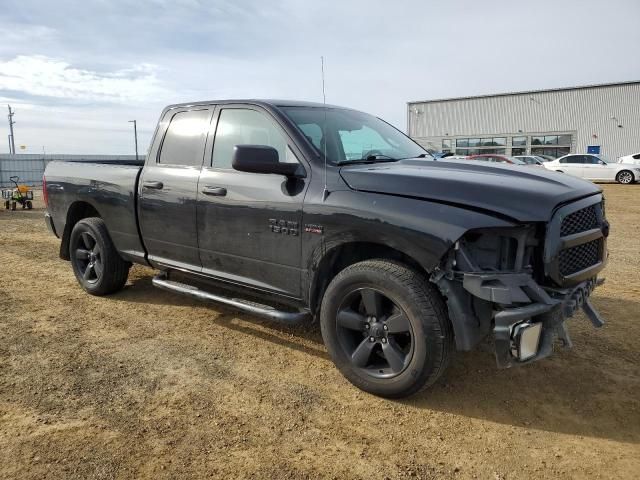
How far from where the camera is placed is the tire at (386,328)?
2945 millimetres

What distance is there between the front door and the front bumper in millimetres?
1351

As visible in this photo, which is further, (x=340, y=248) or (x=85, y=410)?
(x=340, y=248)

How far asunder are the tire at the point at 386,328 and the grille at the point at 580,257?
75cm

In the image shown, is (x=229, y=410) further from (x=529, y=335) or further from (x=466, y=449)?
(x=529, y=335)

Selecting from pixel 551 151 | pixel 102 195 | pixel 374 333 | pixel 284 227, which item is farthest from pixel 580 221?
pixel 551 151

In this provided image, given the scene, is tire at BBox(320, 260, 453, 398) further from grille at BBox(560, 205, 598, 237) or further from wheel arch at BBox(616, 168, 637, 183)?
wheel arch at BBox(616, 168, 637, 183)

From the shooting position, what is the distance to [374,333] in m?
3.22

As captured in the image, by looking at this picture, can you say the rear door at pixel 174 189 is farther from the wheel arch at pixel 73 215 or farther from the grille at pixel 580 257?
the grille at pixel 580 257

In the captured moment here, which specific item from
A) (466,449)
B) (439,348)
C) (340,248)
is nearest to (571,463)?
(466,449)

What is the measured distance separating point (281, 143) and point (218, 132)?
748 millimetres

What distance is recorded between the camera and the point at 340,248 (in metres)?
3.38

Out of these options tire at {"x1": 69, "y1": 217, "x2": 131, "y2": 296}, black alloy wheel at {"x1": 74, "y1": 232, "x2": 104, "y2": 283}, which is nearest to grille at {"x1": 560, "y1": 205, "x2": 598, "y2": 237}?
tire at {"x1": 69, "y1": 217, "x2": 131, "y2": 296}

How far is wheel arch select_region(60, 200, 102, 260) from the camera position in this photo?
18.2ft

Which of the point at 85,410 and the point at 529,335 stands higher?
the point at 529,335
